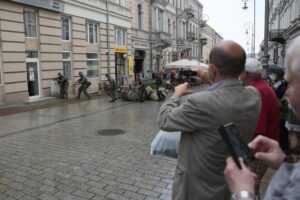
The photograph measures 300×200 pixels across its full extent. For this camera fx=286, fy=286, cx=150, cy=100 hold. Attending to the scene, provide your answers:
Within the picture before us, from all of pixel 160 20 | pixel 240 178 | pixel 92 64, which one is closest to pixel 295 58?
pixel 240 178

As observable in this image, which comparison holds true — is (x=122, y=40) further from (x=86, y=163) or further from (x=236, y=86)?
(x=236, y=86)

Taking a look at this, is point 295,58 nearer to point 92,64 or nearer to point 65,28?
point 65,28

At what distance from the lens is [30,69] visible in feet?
50.6

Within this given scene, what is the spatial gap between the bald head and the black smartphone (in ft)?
2.42

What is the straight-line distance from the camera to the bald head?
79.5 inches

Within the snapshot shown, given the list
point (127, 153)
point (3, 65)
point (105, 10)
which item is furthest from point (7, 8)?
point (127, 153)

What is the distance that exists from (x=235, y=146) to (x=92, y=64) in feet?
66.6

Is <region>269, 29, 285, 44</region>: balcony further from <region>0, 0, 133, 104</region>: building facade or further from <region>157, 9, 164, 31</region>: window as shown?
<region>0, 0, 133, 104</region>: building facade

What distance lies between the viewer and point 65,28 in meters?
18.1

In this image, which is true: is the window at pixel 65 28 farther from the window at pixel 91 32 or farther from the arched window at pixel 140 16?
the arched window at pixel 140 16

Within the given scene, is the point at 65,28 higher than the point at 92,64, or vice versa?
the point at 65,28

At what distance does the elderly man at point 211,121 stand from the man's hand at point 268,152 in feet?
1.41

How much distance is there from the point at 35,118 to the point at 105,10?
13.3 metres

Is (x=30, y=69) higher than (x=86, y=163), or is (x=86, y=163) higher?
(x=30, y=69)
